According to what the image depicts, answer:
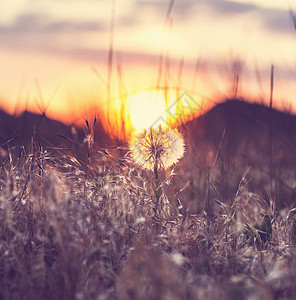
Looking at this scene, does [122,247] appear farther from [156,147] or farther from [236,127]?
[236,127]

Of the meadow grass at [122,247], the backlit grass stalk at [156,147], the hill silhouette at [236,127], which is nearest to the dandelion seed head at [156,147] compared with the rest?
the backlit grass stalk at [156,147]

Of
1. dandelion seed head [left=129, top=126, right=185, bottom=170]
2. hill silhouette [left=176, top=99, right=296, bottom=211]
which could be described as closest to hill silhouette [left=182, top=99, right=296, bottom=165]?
hill silhouette [left=176, top=99, right=296, bottom=211]

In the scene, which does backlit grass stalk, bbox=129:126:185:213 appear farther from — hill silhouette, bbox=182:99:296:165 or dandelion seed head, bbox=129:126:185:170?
hill silhouette, bbox=182:99:296:165

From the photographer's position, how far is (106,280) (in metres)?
1.61

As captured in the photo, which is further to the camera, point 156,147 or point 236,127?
point 236,127

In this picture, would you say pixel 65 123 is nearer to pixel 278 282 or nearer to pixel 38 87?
pixel 38 87

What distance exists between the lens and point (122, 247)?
1.84m

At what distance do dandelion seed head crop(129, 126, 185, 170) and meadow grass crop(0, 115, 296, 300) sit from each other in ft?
0.34

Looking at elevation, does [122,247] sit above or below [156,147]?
below

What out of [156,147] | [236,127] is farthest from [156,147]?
[236,127]

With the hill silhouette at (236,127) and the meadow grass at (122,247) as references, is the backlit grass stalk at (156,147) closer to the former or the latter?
the meadow grass at (122,247)

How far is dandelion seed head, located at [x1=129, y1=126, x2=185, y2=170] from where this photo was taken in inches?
90.4

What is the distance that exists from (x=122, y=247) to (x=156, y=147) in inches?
25.8

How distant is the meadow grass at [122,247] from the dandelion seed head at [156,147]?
105 mm
